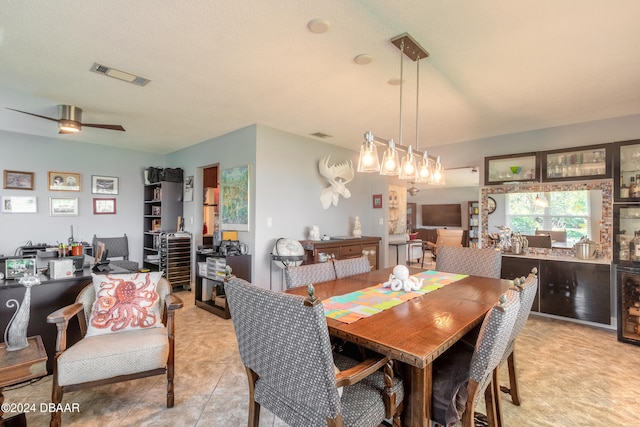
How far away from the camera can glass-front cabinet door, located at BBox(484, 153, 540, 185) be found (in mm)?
4086

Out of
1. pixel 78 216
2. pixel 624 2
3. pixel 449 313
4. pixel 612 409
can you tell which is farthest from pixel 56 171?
pixel 612 409

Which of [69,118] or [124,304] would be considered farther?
[69,118]

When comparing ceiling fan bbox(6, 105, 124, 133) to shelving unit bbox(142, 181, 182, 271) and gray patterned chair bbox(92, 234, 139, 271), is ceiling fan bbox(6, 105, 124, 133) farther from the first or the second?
gray patterned chair bbox(92, 234, 139, 271)

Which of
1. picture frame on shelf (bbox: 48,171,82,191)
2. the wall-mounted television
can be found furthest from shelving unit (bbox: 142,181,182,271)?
the wall-mounted television

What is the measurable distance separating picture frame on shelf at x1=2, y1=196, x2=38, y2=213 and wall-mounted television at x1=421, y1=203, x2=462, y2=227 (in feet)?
32.1

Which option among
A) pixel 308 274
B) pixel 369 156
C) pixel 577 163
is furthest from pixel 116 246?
pixel 577 163

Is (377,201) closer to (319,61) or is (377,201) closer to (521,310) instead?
(319,61)

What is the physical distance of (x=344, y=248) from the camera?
14.9ft

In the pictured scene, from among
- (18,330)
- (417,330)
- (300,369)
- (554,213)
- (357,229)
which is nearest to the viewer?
(300,369)

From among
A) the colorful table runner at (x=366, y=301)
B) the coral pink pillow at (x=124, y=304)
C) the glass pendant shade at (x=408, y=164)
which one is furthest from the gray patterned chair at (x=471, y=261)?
the coral pink pillow at (x=124, y=304)

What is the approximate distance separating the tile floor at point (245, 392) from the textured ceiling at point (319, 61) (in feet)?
7.95

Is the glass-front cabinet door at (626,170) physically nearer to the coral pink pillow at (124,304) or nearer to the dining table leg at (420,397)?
the dining table leg at (420,397)

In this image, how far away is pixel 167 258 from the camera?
492 centimetres

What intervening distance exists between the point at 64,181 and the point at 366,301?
5.30m
